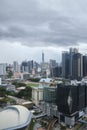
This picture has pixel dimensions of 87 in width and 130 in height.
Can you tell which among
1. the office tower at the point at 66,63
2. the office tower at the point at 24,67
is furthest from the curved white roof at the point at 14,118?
the office tower at the point at 24,67

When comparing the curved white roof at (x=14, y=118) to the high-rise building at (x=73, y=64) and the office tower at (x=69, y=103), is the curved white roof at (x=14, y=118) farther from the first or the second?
the high-rise building at (x=73, y=64)

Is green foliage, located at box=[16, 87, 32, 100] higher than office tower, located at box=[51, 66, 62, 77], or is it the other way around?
office tower, located at box=[51, 66, 62, 77]

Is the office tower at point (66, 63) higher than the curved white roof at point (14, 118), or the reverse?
the office tower at point (66, 63)

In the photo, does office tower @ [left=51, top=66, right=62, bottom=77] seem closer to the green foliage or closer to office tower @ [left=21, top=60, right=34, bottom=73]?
office tower @ [left=21, top=60, right=34, bottom=73]

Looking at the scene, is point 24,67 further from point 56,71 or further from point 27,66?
point 56,71

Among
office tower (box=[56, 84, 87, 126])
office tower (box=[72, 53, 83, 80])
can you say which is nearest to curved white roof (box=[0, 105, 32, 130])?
office tower (box=[56, 84, 87, 126])

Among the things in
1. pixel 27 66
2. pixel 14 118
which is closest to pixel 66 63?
pixel 27 66
